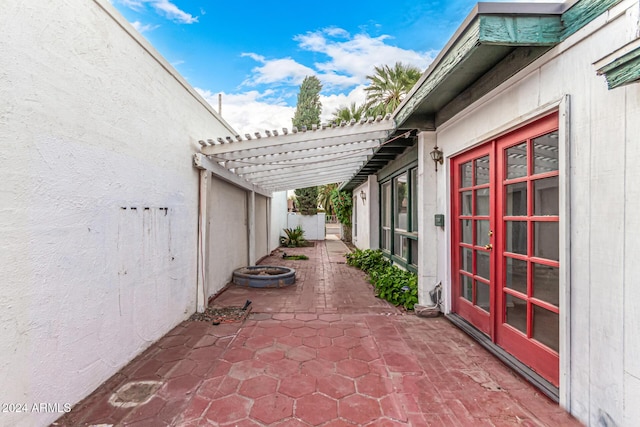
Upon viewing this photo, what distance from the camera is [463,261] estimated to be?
363cm

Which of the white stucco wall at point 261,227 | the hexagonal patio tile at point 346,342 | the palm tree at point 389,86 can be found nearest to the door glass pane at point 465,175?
the hexagonal patio tile at point 346,342

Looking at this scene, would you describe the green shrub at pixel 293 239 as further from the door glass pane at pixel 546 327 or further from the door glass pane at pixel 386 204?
the door glass pane at pixel 546 327

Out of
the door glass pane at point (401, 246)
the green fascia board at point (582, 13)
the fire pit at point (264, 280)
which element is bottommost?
the fire pit at point (264, 280)

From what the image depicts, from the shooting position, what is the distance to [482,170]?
3.22 m

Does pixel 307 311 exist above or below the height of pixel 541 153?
below

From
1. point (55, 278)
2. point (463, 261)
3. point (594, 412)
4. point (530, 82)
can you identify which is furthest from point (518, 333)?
point (55, 278)

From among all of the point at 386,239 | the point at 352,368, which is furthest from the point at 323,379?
the point at 386,239

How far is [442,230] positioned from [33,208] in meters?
4.17

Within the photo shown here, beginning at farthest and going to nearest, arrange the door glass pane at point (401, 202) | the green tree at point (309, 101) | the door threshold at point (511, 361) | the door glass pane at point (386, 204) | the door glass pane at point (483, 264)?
the green tree at point (309, 101) → the door glass pane at point (386, 204) → the door glass pane at point (401, 202) → the door glass pane at point (483, 264) → the door threshold at point (511, 361)

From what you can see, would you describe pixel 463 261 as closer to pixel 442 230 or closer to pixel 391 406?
pixel 442 230

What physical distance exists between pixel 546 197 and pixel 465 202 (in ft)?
4.27

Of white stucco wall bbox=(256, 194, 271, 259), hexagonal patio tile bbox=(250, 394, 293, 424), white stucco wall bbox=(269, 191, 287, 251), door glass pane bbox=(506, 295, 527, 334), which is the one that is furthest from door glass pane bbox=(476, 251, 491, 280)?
white stucco wall bbox=(269, 191, 287, 251)

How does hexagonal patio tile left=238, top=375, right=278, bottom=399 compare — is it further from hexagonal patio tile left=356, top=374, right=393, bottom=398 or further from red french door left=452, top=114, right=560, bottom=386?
red french door left=452, top=114, right=560, bottom=386

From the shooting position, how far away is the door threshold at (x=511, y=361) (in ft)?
7.07
